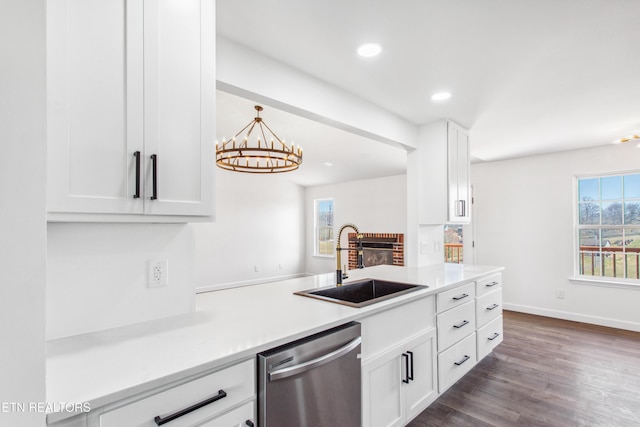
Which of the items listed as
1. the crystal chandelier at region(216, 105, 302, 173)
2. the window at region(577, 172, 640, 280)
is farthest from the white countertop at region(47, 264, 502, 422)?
the window at region(577, 172, 640, 280)

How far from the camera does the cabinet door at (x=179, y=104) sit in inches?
48.7

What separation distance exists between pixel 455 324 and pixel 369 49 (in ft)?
6.63

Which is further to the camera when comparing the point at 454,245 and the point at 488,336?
the point at 454,245

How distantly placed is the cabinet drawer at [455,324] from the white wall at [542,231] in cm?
265

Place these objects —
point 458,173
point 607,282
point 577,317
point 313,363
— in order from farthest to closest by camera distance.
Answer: point 577,317 < point 607,282 < point 458,173 < point 313,363

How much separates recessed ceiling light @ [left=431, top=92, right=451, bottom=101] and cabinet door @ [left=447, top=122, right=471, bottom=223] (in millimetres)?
606

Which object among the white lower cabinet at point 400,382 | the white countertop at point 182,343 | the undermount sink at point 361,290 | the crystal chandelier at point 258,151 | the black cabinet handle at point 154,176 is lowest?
the white lower cabinet at point 400,382

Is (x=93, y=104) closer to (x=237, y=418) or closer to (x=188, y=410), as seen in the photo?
(x=188, y=410)

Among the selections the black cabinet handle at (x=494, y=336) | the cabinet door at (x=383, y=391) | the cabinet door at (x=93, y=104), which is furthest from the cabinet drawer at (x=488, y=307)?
the cabinet door at (x=93, y=104)

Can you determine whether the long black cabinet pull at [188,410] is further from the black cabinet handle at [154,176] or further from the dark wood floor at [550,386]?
the dark wood floor at [550,386]

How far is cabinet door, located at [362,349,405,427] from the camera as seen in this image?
5.46 feet

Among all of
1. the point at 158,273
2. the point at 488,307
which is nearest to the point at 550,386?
the point at 488,307

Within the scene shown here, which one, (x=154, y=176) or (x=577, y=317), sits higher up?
(x=154, y=176)

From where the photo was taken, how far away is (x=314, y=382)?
1367 millimetres
